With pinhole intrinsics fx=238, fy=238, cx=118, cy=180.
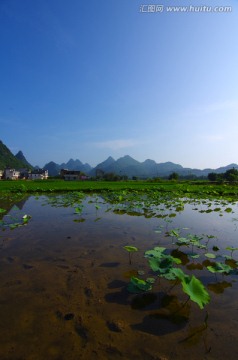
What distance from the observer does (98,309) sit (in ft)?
9.53

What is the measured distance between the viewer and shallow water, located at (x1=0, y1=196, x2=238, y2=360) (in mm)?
2279

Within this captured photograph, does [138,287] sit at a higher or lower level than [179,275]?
lower

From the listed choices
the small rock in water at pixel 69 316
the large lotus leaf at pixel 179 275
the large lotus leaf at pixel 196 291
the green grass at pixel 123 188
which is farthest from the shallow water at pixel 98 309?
the green grass at pixel 123 188

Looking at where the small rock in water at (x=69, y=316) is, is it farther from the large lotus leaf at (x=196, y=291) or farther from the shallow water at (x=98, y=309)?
the large lotus leaf at (x=196, y=291)

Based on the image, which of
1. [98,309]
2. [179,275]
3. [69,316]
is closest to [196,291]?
[179,275]

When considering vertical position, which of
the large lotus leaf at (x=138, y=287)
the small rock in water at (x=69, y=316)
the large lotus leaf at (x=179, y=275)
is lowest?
the small rock in water at (x=69, y=316)

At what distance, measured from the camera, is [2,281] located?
3.59 metres

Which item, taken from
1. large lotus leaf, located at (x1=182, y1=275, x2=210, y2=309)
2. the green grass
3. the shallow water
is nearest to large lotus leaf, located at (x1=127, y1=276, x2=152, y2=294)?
the shallow water

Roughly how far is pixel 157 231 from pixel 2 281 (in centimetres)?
410

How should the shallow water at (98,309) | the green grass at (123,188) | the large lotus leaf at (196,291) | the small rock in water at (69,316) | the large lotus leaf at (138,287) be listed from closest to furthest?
the shallow water at (98,309) < the large lotus leaf at (196,291) < the small rock in water at (69,316) < the large lotus leaf at (138,287) < the green grass at (123,188)

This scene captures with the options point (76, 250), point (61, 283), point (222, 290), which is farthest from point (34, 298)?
point (222, 290)

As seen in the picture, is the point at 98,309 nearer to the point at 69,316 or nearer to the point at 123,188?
the point at 69,316

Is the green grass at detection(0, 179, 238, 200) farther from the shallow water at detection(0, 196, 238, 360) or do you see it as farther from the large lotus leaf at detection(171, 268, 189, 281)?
the large lotus leaf at detection(171, 268, 189, 281)

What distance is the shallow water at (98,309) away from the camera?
2279mm
